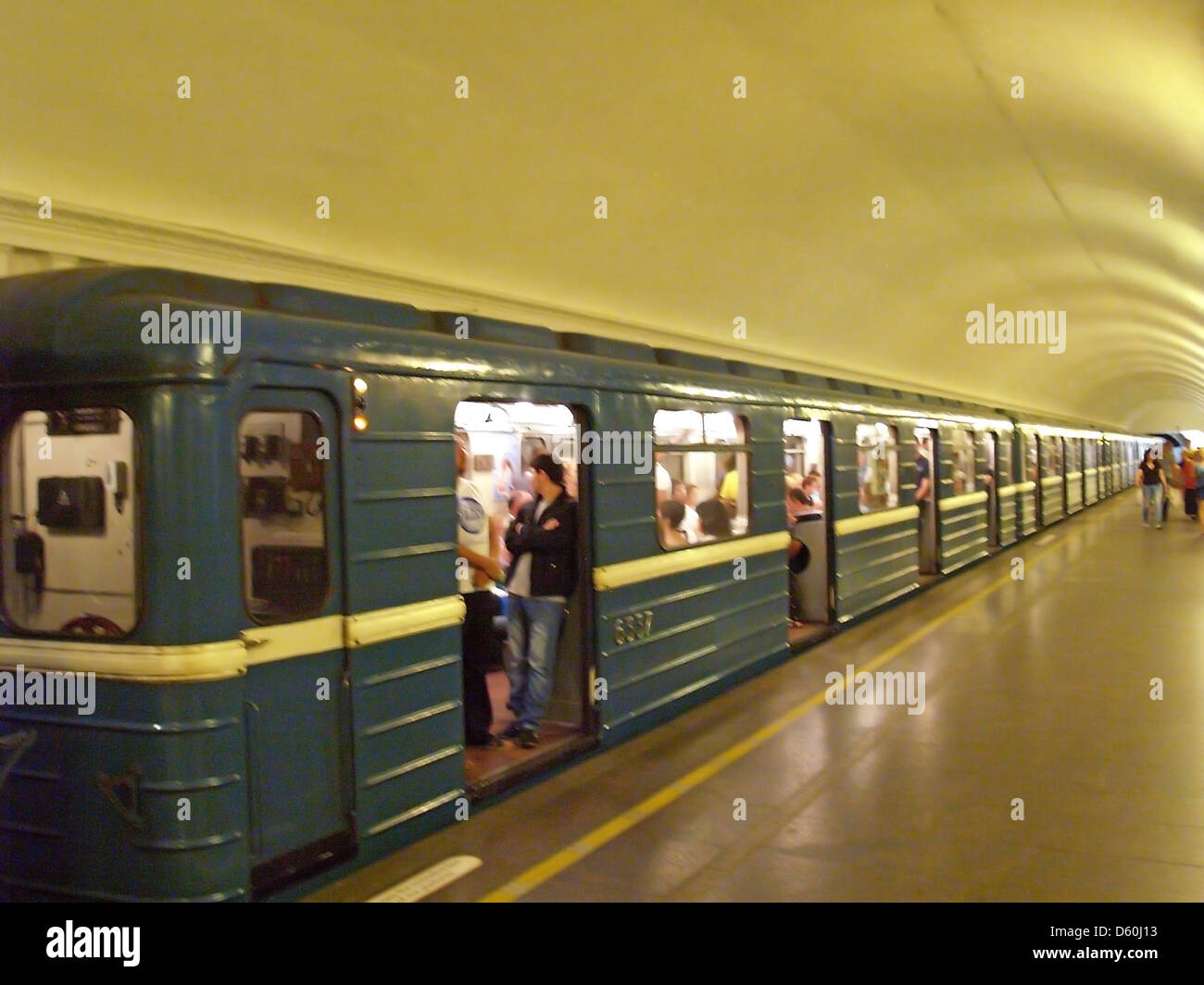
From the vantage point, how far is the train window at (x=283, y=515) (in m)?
4.50

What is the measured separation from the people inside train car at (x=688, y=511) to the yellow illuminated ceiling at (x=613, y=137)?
2901 mm

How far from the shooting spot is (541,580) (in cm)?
654

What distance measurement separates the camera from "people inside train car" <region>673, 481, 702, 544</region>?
7680mm

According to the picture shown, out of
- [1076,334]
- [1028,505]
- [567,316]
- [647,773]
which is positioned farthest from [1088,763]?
[1076,334]

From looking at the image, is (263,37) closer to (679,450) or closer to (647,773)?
(679,450)

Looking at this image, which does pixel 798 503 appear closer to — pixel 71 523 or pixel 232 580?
pixel 232 580

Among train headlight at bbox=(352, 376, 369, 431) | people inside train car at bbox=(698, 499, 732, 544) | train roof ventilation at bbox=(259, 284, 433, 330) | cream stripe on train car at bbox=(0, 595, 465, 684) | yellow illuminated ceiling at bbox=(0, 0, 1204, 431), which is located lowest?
cream stripe on train car at bbox=(0, 595, 465, 684)

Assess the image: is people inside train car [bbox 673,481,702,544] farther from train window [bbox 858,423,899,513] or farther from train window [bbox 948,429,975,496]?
train window [bbox 948,429,975,496]

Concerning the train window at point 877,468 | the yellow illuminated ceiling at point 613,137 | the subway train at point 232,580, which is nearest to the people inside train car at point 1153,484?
the yellow illuminated ceiling at point 613,137

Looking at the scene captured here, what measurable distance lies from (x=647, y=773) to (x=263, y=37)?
4.93 meters

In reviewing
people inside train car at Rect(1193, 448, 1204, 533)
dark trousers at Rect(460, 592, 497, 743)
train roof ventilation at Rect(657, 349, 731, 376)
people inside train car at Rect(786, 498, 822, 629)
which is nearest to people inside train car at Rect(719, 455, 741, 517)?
train roof ventilation at Rect(657, 349, 731, 376)

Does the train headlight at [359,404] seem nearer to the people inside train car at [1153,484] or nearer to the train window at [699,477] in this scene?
the train window at [699,477]

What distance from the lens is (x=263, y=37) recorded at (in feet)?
20.0

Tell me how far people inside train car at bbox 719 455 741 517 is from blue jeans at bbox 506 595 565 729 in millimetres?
2310
